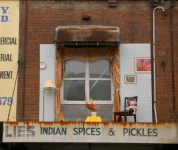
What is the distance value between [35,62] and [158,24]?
4073 mm

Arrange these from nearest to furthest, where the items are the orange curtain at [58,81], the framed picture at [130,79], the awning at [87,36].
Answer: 1. the awning at [87,36]
2. the orange curtain at [58,81]
3. the framed picture at [130,79]

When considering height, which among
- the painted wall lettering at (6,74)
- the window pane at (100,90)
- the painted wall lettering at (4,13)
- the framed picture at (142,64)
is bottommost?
the window pane at (100,90)

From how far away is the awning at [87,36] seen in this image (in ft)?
34.4

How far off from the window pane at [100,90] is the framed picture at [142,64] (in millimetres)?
1003

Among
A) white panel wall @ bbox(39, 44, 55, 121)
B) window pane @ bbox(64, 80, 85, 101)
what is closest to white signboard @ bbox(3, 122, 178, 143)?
white panel wall @ bbox(39, 44, 55, 121)

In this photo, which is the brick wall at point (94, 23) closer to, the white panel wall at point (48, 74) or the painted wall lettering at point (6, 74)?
the white panel wall at point (48, 74)

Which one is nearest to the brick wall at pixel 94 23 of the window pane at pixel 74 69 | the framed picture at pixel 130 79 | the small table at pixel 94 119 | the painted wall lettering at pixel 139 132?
the framed picture at pixel 130 79

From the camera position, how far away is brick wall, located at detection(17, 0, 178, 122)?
1087 cm

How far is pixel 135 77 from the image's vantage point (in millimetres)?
10883

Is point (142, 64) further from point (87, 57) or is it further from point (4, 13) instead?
point (4, 13)

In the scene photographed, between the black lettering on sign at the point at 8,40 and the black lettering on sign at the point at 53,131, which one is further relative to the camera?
the black lettering on sign at the point at 8,40

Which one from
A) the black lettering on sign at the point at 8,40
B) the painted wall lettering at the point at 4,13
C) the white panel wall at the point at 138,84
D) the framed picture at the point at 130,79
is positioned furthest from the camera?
the painted wall lettering at the point at 4,13

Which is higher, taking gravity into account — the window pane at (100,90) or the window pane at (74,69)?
the window pane at (74,69)

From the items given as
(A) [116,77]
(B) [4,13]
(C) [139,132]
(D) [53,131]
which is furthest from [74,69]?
(C) [139,132]
